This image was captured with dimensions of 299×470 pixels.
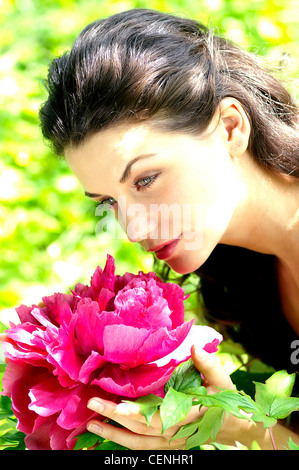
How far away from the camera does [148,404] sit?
0.83 meters

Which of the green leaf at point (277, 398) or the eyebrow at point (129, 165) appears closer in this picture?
the green leaf at point (277, 398)

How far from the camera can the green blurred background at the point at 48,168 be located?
7.41 feet

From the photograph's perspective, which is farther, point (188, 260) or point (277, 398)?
point (188, 260)

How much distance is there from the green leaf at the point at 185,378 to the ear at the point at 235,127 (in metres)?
0.65

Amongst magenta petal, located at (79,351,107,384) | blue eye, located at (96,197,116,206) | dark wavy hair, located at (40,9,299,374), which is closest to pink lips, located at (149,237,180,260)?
blue eye, located at (96,197,116,206)

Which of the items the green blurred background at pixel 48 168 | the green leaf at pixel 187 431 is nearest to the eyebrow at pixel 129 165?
the green leaf at pixel 187 431

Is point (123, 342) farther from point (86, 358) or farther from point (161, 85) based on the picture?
point (161, 85)

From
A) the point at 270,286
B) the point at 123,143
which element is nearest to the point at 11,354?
the point at 123,143

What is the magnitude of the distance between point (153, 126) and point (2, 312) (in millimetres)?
1000

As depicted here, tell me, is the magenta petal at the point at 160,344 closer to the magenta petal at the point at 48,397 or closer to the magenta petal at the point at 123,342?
the magenta petal at the point at 123,342

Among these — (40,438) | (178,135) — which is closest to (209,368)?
(40,438)

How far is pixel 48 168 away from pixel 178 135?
1421 mm

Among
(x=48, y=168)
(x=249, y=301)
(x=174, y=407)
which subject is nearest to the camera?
(x=174, y=407)

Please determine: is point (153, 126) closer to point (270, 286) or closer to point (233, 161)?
point (233, 161)
